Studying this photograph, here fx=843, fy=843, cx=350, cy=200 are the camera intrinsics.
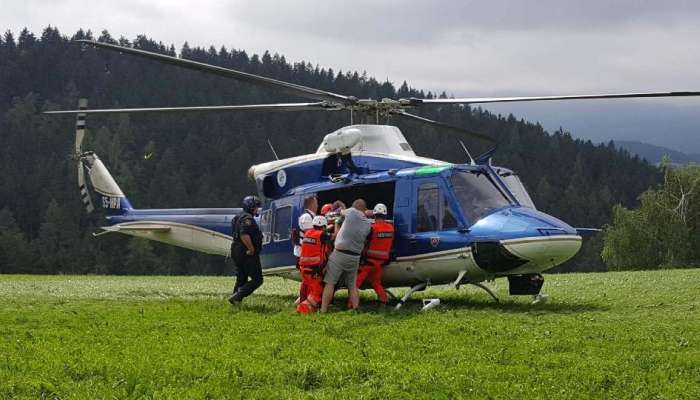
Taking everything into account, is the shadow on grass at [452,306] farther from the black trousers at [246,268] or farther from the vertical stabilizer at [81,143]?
the vertical stabilizer at [81,143]

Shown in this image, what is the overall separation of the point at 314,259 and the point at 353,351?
4687 mm

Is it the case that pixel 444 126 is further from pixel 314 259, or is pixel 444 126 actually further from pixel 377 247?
pixel 314 259

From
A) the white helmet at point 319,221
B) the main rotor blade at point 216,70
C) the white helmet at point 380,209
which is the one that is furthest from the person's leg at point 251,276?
the main rotor blade at point 216,70

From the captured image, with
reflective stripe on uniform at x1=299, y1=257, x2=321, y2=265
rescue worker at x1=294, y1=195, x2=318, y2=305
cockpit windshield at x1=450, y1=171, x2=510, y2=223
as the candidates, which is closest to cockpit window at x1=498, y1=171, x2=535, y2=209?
cockpit windshield at x1=450, y1=171, x2=510, y2=223

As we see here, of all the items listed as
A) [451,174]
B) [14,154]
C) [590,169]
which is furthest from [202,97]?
Answer: [451,174]

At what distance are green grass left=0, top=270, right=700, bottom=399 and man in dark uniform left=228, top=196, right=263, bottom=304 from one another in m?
0.70

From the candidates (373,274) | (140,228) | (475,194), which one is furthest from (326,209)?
(140,228)

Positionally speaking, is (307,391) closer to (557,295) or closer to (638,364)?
(638,364)

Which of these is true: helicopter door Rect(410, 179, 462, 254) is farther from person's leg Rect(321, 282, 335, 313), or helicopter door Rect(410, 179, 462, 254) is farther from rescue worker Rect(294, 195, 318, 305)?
rescue worker Rect(294, 195, 318, 305)

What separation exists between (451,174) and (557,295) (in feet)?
11.8

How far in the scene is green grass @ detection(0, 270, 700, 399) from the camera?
6.98 m

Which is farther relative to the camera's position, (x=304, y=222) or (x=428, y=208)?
(x=304, y=222)

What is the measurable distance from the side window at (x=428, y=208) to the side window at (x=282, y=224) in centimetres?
310

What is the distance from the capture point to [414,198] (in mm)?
13656
